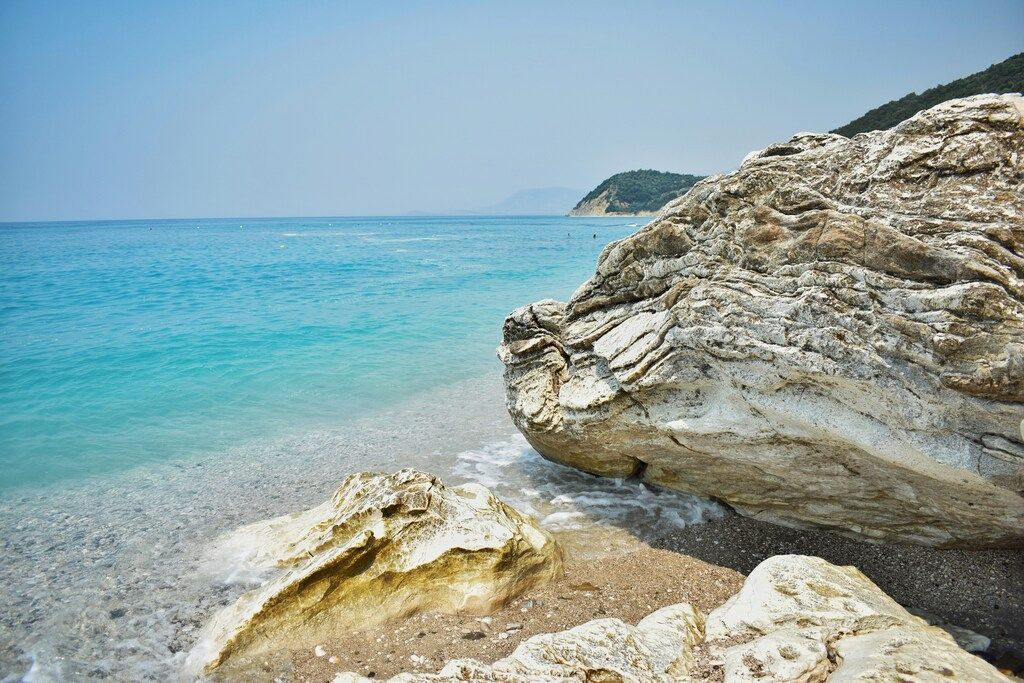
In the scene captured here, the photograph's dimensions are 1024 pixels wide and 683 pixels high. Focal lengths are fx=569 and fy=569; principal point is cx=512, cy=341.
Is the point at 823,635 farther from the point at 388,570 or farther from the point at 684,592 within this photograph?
the point at 388,570

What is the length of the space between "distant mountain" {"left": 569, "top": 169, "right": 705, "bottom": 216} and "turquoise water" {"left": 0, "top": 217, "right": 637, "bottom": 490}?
121 metres

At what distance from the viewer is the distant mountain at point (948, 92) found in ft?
117

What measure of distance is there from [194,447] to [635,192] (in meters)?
155

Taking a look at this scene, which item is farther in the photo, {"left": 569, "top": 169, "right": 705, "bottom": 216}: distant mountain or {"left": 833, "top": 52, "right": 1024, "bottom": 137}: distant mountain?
{"left": 569, "top": 169, "right": 705, "bottom": 216}: distant mountain

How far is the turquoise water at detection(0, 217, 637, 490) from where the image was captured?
10038 millimetres

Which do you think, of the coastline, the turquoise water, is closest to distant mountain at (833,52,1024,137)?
the turquoise water

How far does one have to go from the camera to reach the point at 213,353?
616 inches

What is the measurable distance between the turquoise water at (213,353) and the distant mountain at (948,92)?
2803 centimetres

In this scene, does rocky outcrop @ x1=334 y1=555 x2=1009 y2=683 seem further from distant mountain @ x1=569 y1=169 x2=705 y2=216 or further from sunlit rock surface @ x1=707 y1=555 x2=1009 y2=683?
distant mountain @ x1=569 y1=169 x2=705 y2=216

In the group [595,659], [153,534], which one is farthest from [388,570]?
[153,534]

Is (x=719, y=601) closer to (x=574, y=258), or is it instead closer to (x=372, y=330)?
(x=372, y=330)

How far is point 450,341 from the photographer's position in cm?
1684

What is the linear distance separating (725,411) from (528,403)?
2.49 m

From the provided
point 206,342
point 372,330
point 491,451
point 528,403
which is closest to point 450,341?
point 372,330
